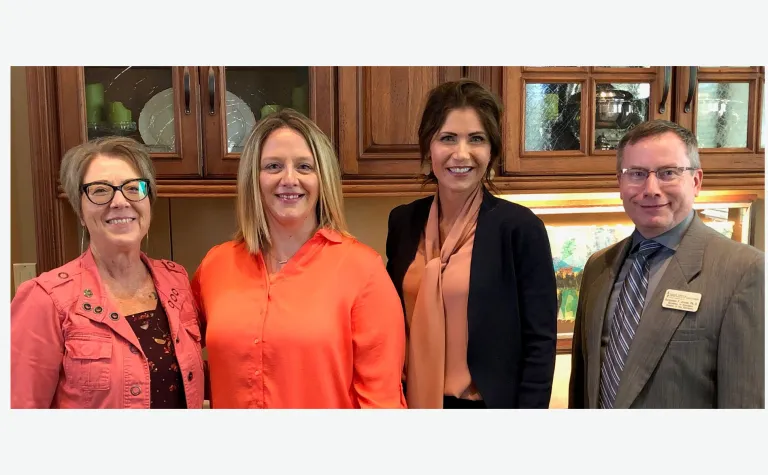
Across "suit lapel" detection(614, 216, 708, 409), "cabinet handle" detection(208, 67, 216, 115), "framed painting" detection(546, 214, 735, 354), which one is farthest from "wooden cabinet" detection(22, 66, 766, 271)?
"suit lapel" detection(614, 216, 708, 409)

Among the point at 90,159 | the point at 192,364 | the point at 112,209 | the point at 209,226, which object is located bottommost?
the point at 192,364

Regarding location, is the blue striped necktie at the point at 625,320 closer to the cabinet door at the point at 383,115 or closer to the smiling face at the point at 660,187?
the smiling face at the point at 660,187

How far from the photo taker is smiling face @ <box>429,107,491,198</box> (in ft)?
4.49

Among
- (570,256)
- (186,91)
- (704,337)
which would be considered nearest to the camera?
(704,337)

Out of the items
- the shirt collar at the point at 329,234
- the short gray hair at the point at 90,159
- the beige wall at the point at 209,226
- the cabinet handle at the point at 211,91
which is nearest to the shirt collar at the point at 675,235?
the shirt collar at the point at 329,234

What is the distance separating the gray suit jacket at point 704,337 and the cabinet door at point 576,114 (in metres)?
0.64

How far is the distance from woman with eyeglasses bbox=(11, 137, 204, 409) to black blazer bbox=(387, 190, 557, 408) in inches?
25.1

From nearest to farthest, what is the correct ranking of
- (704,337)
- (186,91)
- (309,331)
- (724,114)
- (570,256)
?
1. (704,337)
2. (309,331)
3. (186,91)
4. (724,114)
5. (570,256)

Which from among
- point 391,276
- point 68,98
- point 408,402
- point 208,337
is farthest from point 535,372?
point 68,98

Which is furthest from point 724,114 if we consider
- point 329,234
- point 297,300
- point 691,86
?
point 297,300

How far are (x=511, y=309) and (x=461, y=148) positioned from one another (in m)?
0.38

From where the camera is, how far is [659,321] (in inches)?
48.0

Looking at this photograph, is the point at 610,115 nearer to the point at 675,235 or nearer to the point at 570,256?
the point at 570,256

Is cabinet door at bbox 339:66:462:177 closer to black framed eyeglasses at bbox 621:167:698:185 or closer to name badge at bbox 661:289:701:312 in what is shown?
black framed eyeglasses at bbox 621:167:698:185
